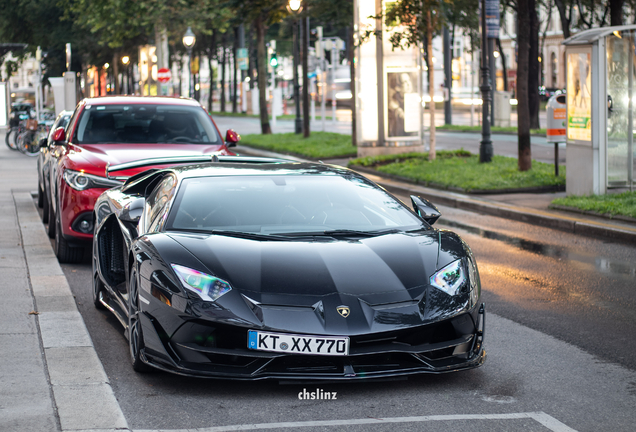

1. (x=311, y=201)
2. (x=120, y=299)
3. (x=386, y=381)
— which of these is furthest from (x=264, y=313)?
(x=120, y=299)

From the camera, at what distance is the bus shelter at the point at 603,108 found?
13516 millimetres

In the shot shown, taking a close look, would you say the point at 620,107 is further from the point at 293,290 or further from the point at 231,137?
the point at 293,290

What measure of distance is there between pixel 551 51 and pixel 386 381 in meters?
85.4

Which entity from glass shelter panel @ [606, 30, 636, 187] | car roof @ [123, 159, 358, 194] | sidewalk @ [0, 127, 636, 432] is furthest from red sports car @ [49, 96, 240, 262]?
glass shelter panel @ [606, 30, 636, 187]

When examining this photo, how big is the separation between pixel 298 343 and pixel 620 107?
10674mm

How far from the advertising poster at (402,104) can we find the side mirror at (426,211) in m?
17.3

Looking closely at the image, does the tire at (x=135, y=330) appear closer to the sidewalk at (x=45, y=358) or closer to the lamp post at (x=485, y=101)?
the sidewalk at (x=45, y=358)

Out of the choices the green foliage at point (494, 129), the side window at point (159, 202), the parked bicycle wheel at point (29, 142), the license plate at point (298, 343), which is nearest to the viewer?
the license plate at point (298, 343)

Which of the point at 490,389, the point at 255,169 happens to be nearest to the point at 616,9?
the point at 255,169

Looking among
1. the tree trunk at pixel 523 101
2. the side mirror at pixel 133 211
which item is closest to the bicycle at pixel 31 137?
the tree trunk at pixel 523 101

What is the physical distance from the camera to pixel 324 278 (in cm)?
485

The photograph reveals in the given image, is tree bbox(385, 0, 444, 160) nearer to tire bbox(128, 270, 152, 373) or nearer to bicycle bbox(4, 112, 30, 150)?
tire bbox(128, 270, 152, 373)

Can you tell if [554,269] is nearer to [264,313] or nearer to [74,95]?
[264,313]

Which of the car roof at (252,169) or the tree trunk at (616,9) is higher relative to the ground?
the tree trunk at (616,9)
